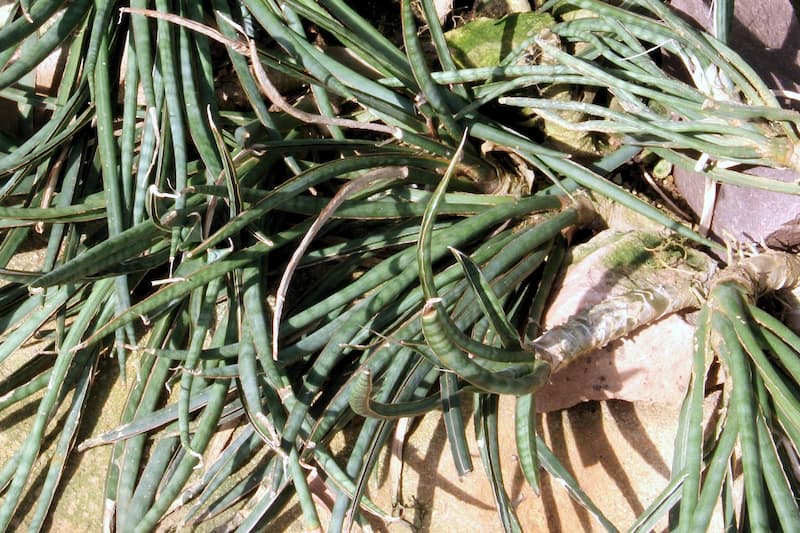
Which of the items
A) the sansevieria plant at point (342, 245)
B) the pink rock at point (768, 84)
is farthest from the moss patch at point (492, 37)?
the pink rock at point (768, 84)

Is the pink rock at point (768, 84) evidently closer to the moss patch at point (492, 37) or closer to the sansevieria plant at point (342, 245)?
the sansevieria plant at point (342, 245)

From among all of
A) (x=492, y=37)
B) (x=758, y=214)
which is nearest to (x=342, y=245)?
(x=492, y=37)

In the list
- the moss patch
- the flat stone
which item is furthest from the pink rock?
the moss patch

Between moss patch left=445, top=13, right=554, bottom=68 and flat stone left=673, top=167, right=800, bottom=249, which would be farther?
moss patch left=445, top=13, right=554, bottom=68

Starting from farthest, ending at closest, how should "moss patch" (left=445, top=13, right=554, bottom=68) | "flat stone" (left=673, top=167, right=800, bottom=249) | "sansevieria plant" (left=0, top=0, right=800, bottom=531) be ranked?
"moss patch" (left=445, top=13, right=554, bottom=68) < "flat stone" (left=673, top=167, right=800, bottom=249) < "sansevieria plant" (left=0, top=0, right=800, bottom=531)

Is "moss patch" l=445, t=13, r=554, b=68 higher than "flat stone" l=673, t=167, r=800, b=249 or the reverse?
higher

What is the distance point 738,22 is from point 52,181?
128 centimetres

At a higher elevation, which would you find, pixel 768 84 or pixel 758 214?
pixel 768 84

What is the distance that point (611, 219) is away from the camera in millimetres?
1395

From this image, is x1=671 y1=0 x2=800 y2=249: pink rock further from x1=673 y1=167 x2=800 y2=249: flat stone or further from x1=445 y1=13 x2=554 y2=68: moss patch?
x1=445 y1=13 x2=554 y2=68: moss patch

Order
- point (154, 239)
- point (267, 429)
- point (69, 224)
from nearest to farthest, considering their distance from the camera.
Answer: point (267, 429) → point (154, 239) → point (69, 224)

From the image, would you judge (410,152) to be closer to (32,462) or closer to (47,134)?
(47,134)

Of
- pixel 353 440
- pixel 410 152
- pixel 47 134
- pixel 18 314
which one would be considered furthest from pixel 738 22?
pixel 18 314

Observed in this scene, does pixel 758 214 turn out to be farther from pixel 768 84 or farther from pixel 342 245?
pixel 342 245
